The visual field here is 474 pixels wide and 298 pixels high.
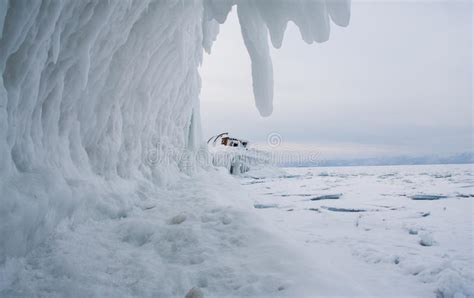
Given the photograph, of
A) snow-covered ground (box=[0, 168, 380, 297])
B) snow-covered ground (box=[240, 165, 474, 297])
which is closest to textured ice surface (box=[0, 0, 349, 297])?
snow-covered ground (box=[0, 168, 380, 297])

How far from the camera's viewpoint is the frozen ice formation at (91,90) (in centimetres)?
183

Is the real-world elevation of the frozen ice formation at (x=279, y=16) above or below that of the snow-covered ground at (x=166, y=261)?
above

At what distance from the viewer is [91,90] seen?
10.3 ft

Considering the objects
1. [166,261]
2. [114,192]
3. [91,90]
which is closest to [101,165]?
[114,192]

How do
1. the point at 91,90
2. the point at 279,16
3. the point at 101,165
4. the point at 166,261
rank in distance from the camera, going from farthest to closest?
the point at 101,165
the point at 279,16
the point at 91,90
the point at 166,261

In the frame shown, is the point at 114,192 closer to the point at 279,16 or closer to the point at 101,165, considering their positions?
the point at 101,165

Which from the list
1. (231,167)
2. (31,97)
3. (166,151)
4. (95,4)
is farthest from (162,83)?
(231,167)

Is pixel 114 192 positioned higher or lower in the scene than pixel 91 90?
lower

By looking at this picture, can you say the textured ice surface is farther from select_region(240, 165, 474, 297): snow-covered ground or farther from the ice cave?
select_region(240, 165, 474, 297): snow-covered ground

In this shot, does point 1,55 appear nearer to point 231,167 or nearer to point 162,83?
point 162,83

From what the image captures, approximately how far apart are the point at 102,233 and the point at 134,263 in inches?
25.2

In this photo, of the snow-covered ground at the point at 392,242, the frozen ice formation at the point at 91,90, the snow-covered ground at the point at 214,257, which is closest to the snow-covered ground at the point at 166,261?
the snow-covered ground at the point at 214,257

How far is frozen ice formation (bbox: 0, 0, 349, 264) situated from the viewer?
1.83 m

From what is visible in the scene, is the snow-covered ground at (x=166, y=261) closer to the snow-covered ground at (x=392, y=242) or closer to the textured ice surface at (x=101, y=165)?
the textured ice surface at (x=101, y=165)
